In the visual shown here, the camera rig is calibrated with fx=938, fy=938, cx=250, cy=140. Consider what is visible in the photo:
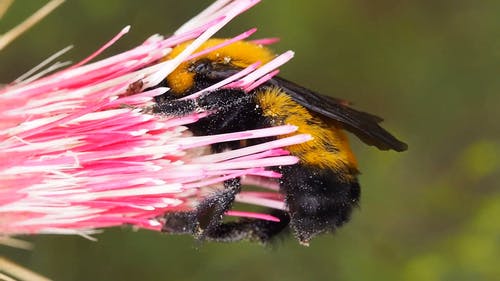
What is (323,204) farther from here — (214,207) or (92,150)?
(92,150)

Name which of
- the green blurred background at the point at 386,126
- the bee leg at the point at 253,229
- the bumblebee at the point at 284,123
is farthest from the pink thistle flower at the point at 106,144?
the green blurred background at the point at 386,126

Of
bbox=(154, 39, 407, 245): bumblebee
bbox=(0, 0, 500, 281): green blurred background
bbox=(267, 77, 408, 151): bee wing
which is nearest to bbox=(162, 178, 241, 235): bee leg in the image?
bbox=(154, 39, 407, 245): bumblebee

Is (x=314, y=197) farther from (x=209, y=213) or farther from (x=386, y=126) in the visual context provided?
(x=386, y=126)

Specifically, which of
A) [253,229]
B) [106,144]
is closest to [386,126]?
[253,229]

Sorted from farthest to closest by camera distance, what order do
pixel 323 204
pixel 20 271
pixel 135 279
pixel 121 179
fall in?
pixel 135 279 → pixel 323 204 → pixel 121 179 → pixel 20 271

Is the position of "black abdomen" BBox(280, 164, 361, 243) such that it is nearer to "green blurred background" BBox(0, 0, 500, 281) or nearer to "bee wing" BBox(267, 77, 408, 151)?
"bee wing" BBox(267, 77, 408, 151)

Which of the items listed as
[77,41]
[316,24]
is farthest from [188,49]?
[316,24]
